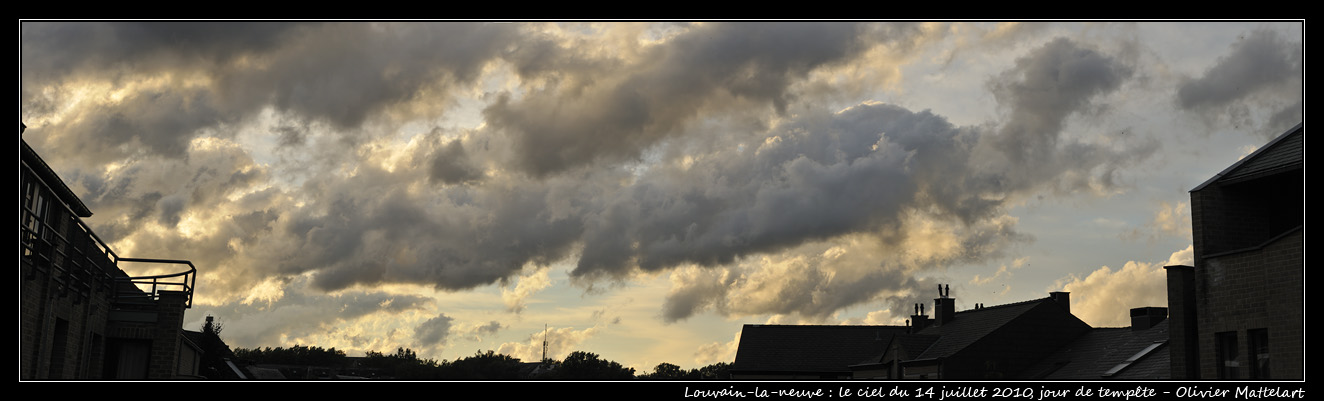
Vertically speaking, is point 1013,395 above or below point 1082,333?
below

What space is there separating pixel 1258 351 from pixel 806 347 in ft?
163

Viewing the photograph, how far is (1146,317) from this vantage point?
4159 cm

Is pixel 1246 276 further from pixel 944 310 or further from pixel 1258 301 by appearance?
pixel 944 310

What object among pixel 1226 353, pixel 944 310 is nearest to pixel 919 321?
pixel 944 310

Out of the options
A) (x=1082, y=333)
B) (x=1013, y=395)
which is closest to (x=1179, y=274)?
(x=1013, y=395)

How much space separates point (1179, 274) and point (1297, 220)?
9.53 ft

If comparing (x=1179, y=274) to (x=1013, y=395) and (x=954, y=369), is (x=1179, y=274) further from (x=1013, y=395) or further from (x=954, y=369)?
(x=954, y=369)

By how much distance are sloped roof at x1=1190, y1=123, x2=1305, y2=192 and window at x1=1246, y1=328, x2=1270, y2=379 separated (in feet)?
12.4

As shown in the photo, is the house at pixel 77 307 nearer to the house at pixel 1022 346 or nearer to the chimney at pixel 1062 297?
the house at pixel 1022 346

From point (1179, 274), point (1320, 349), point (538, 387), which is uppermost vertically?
point (1179, 274)

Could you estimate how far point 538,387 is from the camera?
13883mm

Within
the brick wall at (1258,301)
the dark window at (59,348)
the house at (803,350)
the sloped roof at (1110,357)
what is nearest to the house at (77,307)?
the dark window at (59,348)

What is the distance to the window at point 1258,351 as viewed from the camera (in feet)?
69.8

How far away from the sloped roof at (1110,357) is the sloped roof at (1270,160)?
1020 centimetres
